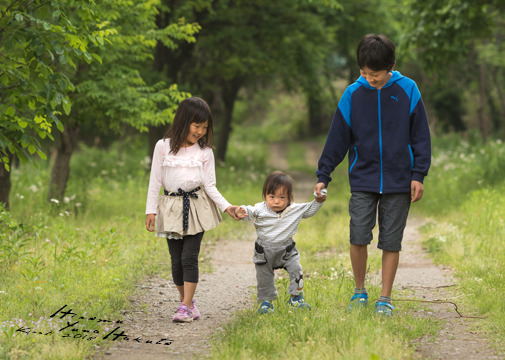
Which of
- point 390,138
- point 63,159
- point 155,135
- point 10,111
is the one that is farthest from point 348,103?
point 155,135

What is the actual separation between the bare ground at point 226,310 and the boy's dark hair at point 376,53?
2.00m

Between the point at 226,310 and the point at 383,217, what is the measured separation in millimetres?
1604

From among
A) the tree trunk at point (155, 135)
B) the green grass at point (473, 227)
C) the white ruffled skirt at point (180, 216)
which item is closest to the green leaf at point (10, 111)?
the white ruffled skirt at point (180, 216)

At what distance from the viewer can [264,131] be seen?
4591 cm

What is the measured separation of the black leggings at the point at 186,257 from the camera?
509cm

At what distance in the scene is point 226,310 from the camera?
555 centimetres

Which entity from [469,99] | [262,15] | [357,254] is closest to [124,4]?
[357,254]

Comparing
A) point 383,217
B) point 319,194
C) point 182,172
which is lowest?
point 383,217

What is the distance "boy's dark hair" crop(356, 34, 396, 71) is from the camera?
15.5 feet

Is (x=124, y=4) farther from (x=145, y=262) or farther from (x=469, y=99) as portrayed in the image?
(x=469, y=99)

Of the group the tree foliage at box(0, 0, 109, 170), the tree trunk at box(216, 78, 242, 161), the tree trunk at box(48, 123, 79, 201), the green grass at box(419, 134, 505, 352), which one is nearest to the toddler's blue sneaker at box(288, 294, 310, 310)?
the green grass at box(419, 134, 505, 352)

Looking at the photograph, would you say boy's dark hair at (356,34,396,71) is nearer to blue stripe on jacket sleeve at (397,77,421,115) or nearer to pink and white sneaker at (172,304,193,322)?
blue stripe on jacket sleeve at (397,77,421,115)

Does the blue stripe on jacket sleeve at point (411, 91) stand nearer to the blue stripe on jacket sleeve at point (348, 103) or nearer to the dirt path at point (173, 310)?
the blue stripe on jacket sleeve at point (348, 103)

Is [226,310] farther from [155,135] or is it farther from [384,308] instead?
[155,135]
